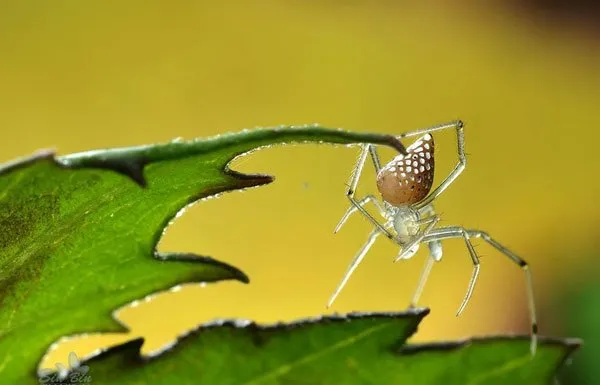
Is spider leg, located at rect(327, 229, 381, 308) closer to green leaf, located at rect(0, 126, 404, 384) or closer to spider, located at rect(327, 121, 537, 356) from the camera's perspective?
spider, located at rect(327, 121, 537, 356)

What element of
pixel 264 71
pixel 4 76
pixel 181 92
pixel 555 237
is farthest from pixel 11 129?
pixel 555 237

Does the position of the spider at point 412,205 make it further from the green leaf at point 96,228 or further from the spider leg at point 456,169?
the green leaf at point 96,228

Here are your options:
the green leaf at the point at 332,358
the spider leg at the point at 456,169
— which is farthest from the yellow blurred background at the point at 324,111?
the green leaf at the point at 332,358

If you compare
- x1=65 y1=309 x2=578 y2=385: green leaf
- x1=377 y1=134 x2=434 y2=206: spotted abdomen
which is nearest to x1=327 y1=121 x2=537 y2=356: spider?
x1=377 y1=134 x2=434 y2=206: spotted abdomen

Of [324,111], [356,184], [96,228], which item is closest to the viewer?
[96,228]

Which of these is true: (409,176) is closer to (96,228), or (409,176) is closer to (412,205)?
(412,205)

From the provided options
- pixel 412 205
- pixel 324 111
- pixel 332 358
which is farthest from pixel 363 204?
pixel 324 111
